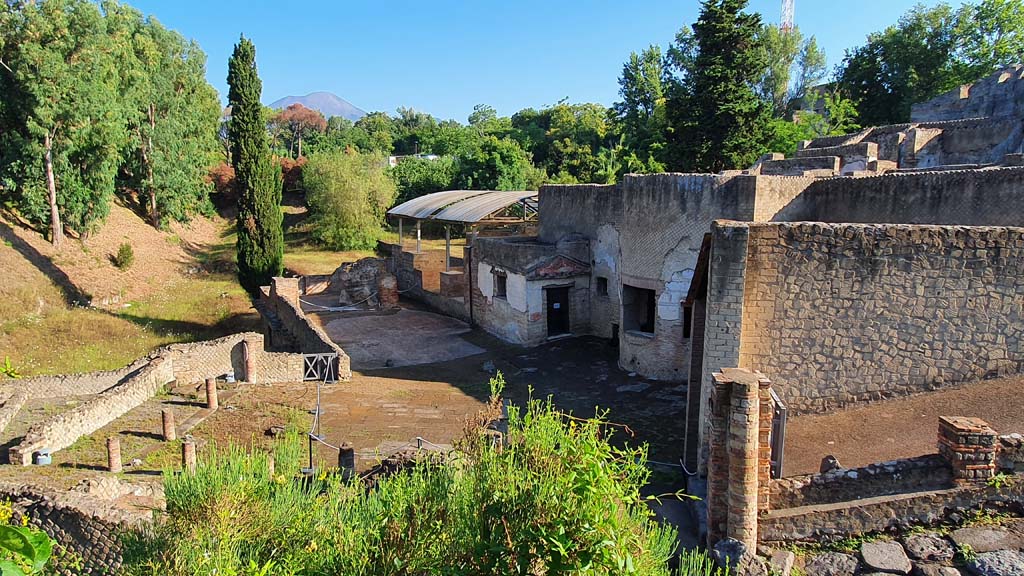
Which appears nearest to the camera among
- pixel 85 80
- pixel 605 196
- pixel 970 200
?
pixel 970 200

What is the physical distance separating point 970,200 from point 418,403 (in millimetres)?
11026

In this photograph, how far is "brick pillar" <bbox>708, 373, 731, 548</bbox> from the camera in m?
7.00

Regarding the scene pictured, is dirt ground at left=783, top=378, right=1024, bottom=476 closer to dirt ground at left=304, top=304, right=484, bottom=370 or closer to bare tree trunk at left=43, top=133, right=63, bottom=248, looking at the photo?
dirt ground at left=304, top=304, right=484, bottom=370

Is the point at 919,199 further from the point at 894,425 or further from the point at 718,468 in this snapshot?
the point at 718,468

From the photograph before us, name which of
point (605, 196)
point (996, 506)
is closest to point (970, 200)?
point (996, 506)

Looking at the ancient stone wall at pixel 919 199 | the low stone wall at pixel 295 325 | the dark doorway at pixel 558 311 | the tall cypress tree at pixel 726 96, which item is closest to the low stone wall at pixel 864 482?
the ancient stone wall at pixel 919 199

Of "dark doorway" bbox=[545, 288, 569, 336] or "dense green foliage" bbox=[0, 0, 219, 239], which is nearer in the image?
"dark doorway" bbox=[545, 288, 569, 336]

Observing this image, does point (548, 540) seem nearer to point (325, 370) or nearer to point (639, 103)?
point (325, 370)

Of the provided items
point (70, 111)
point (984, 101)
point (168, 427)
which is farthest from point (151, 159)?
point (984, 101)

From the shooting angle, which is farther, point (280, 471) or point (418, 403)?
point (418, 403)

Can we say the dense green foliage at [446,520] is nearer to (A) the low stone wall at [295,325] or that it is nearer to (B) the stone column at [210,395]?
(B) the stone column at [210,395]

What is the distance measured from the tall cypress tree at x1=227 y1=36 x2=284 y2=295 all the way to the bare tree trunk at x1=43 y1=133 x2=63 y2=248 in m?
6.83

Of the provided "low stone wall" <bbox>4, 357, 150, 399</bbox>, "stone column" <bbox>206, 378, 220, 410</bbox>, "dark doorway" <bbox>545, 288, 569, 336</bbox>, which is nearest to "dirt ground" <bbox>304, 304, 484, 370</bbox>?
"dark doorway" <bbox>545, 288, 569, 336</bbox>

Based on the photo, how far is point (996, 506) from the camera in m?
6.72
